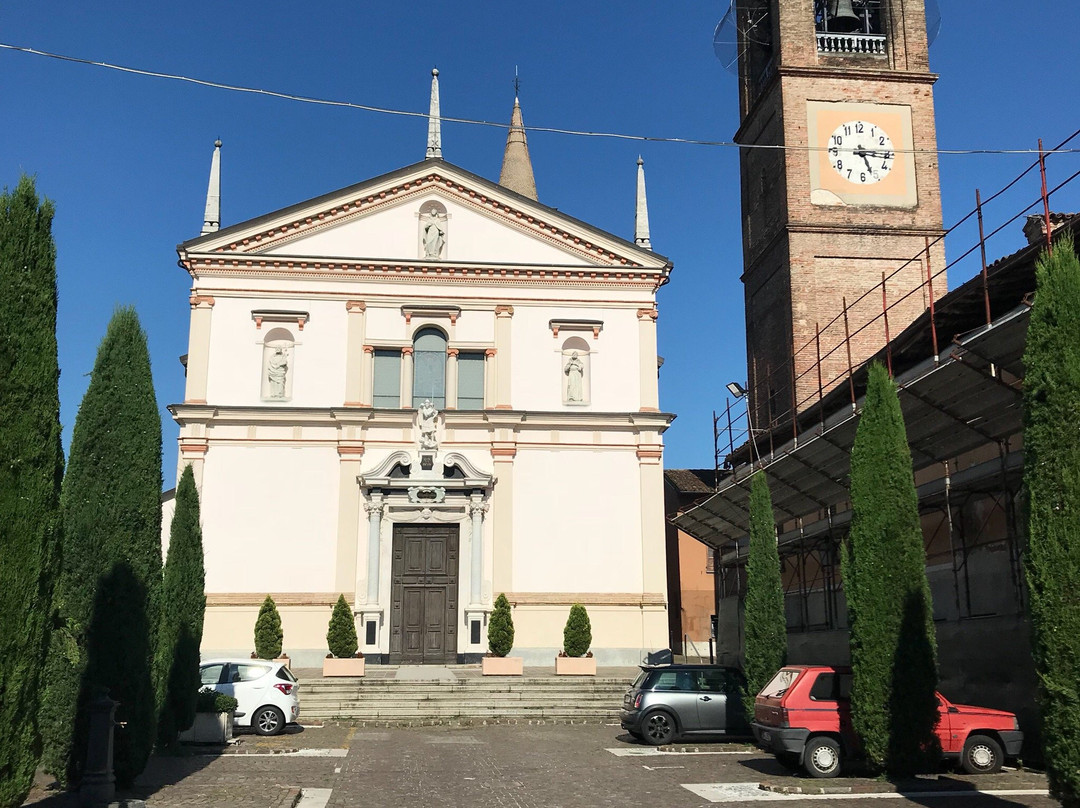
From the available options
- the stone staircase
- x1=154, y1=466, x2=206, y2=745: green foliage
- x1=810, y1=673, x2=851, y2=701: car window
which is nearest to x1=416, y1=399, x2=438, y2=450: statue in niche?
the stone staircase

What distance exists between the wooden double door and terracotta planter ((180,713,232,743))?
999cm

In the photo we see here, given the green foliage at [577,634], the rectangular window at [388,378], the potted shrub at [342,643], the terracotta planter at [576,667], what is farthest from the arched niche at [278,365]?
the terracotta planter at [576,667]

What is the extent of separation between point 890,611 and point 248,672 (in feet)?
37.6

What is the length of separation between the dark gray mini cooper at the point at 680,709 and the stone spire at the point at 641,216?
15.7m

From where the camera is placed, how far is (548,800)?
12.1 meters

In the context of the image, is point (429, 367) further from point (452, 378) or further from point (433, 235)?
point (433, 235)

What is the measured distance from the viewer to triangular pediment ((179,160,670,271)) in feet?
95.4

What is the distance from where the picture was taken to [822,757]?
13.5 m

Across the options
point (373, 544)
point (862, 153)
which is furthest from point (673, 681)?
point (862, 153)

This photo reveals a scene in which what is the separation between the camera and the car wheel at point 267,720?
18.5 m

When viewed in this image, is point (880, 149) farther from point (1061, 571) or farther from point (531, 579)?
point (1061, 571)

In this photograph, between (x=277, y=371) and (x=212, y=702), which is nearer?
(x=212, y=702)

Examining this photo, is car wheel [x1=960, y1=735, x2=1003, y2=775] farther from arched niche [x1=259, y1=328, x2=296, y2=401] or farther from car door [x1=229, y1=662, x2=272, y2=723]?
arched niche [x1=259, y1=328, x2=296, y2=401]

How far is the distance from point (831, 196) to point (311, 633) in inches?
760
